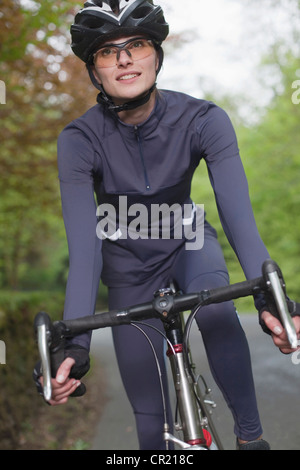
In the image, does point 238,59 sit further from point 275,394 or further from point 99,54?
point 99,54

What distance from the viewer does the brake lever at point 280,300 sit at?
1.71 m

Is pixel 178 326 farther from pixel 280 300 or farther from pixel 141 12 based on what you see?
pixel 141 12

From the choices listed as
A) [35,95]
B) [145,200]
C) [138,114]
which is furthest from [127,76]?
[35,95]

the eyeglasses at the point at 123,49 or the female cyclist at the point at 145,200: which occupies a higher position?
the eyeglasses at the point at 123,49

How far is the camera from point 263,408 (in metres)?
5.56

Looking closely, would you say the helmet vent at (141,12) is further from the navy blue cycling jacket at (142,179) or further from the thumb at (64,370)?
the thumb at (64,370)

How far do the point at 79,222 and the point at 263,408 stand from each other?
12.8 feet

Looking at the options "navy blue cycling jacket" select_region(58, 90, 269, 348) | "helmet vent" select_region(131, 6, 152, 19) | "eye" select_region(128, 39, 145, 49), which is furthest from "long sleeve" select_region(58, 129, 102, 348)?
"helmet vent" select_region(131, 6, 152, 19)

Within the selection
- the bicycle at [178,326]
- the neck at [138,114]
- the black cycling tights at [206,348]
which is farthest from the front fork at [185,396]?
the neck at [138,114]

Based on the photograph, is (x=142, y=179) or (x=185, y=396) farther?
(x=142, y=179)

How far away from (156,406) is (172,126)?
1411 millimetres

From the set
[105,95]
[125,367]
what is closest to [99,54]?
[105,95]

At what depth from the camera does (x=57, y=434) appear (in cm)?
621

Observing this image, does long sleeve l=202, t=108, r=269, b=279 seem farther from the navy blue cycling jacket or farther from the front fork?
the front fork
